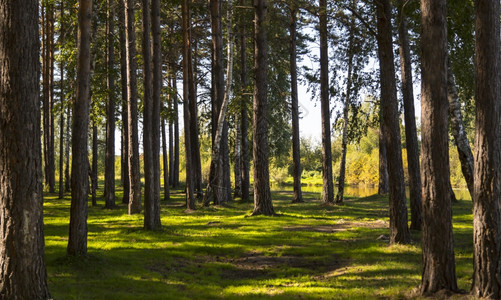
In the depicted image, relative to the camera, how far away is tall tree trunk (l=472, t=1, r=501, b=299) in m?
6.93

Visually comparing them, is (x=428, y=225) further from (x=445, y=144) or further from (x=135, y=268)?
(x=135, y=268)

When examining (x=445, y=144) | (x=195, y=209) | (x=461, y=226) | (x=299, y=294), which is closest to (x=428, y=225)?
(x=445, y=144)

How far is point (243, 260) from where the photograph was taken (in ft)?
39.9

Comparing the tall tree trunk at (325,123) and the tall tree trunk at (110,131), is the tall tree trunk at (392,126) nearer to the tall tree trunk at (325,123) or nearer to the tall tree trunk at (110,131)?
the tall tree trunk at (325,123)

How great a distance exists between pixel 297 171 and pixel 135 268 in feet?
53.6

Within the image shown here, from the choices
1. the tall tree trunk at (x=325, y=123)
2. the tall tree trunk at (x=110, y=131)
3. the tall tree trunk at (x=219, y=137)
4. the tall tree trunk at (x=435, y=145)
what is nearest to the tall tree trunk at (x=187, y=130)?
the tall tree trunk at (x=219, y=137)

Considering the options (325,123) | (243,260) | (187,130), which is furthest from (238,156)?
(243,260)

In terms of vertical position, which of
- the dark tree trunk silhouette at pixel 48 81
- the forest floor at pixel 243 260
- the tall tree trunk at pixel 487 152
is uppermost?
the dark tree trunk silhouette at pixel 48 81

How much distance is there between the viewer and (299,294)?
8.64 metres

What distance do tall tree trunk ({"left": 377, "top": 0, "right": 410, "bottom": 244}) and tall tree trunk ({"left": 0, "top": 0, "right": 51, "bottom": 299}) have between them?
8.51 metres

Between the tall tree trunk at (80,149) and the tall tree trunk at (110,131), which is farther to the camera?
the tall tree trunk at (110,131)

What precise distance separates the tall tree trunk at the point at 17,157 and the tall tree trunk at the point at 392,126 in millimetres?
8506

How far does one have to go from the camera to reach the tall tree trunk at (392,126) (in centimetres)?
1188

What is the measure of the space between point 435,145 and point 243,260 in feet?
20.8
